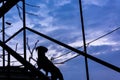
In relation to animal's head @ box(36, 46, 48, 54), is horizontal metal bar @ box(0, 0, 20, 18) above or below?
above

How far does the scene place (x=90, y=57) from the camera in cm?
216

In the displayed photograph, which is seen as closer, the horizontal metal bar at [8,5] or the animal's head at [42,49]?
the horizontal metal bar at [8,5]

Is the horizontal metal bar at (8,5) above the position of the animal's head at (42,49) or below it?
above

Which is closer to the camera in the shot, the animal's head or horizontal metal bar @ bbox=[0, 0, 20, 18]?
horizontal metal bar @ bbox=[0, 0, 20, 18]

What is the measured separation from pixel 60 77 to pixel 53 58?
3.28m

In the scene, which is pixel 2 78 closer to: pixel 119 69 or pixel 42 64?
pixel 119 69

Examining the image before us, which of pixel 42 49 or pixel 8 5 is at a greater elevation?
pixel 8 5

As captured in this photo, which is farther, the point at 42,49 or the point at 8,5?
the point at 42,49

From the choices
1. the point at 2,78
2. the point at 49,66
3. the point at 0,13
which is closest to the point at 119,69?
the point at 2,78

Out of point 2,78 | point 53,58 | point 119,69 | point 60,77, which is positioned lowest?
point 53,58

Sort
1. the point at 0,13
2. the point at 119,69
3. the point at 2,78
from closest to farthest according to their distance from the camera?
the point at 119,69, the point at 2,78, the point at 0,13

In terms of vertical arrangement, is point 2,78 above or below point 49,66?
above

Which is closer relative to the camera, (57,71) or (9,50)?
(9,50)

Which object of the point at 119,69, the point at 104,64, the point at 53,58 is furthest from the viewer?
the point at 53,58
